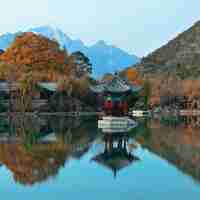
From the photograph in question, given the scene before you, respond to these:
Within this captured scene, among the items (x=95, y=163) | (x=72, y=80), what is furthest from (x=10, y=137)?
(x=72, y=80)

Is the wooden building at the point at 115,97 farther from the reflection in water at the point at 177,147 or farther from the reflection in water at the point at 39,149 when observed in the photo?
the reflection in water at the point at 177,147

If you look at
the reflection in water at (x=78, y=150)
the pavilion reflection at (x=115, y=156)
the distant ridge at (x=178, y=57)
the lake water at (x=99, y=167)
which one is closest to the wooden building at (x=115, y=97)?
the reflection in water at (x=78, y=150)

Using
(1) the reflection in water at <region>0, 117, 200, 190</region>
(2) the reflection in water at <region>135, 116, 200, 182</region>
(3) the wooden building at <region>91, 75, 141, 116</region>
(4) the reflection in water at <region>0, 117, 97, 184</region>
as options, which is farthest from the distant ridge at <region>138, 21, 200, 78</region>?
(1) the reflection in water at <region>0, 117, 200, 190</region>

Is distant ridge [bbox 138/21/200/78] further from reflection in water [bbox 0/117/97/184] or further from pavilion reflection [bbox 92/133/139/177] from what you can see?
pavilion reflection [bbox 92/133/139/177]

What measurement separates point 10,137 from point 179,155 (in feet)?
26.4

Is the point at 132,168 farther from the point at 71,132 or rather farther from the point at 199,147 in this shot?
the point at 71,132

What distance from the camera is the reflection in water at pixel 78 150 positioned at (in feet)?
39.7

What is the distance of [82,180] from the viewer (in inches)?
420

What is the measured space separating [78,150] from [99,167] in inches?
136

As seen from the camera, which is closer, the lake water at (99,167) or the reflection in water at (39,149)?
the lake water at (99,167)

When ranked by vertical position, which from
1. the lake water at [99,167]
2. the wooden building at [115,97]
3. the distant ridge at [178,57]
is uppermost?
the distant ridge at [178,57]

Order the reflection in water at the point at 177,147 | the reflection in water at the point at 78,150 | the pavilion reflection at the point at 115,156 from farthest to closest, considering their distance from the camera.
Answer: the pavilion reflection at the point at 115,156 → the reflection in water at the point at 177,147 → the reflection in water at the point at 78,150

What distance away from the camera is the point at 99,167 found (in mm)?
12531

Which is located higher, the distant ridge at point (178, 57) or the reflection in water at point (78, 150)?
the distant ridge at point (178, 57)
